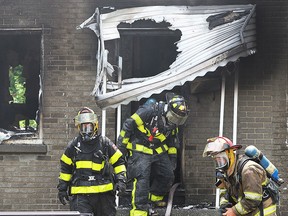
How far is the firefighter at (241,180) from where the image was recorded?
6.66 meters

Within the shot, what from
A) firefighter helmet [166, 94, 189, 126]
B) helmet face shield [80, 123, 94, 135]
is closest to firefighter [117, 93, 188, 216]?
firefighter helmet [166, 94, 189, 126]

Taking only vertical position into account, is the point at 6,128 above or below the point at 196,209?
above

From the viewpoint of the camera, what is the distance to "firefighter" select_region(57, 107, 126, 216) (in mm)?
8297

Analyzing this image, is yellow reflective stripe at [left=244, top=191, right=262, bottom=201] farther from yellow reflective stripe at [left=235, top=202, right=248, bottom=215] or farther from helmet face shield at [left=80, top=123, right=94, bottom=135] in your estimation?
Answer: helmet face shield at [left=80, top=123, right=94, bottom=135]

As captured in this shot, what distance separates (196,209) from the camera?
9.79 m

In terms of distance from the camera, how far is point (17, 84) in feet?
35.7

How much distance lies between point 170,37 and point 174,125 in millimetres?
1775

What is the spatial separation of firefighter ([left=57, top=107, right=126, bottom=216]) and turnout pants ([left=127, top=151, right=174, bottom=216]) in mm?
832

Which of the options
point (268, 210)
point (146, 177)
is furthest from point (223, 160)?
point (146, 177)

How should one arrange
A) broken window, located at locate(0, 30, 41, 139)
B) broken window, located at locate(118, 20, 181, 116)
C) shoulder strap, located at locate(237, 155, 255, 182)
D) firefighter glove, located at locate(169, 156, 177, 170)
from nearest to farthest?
1. shoulder strap, located at locate(237, 155, 255, 182)
2. firefighter glove, located at locate(169, 156, 177, 170)
3. broken window, located at locate(118, 20, 181, 116)
4. broken window, located at locate(0, 30, 41, 139)

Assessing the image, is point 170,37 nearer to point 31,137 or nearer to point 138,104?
point 138,104

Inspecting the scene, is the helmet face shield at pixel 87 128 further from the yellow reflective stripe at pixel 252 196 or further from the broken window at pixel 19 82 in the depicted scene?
the broken window at pixel 19 82

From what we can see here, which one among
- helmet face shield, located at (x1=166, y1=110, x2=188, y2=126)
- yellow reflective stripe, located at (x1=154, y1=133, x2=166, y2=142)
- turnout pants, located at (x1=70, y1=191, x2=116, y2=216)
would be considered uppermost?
helmet face shield, located at (x1=166, y1=110, x2=188, y2=126)

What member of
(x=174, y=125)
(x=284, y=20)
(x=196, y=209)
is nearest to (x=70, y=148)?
(x=174, y=125)
